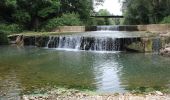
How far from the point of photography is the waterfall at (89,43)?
23.1 m

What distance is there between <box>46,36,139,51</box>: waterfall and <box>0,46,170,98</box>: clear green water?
287 centimetres

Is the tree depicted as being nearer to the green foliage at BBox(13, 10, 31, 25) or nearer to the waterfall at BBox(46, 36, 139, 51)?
the green foliage at BBox(13, 10, 31, 25)

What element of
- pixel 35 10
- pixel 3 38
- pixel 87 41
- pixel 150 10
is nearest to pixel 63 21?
pixel 35 10

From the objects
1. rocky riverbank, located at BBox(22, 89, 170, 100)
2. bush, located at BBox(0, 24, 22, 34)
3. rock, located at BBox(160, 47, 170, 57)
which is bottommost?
rocky riverbank, located at BBox(22, 89, 170, 100)

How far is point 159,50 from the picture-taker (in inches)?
864

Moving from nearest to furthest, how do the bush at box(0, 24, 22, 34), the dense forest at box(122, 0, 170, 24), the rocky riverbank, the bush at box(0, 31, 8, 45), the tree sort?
the rocky riverbank, the bush at box(0, 31, 8, 45), the bush at box(0, 24, 22, 34), the tree, the dense forest at box(122, 0, 170, 24)

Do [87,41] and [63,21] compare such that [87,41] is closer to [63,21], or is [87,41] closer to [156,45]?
[156,45]

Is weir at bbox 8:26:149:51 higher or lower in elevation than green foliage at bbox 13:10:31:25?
lower

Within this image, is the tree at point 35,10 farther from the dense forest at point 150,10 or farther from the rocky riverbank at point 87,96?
the rocky riverbank at point 87,96

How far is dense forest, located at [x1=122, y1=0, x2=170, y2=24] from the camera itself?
3491 cm

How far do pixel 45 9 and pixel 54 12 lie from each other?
55.1 inches

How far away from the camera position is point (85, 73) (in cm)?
1448

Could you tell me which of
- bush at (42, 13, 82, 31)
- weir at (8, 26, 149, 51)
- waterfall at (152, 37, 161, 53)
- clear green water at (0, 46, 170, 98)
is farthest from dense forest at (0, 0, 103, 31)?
waterfall at (152, 37, 161, 53)

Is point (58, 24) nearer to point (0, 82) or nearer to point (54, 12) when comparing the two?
point (54, 12)
